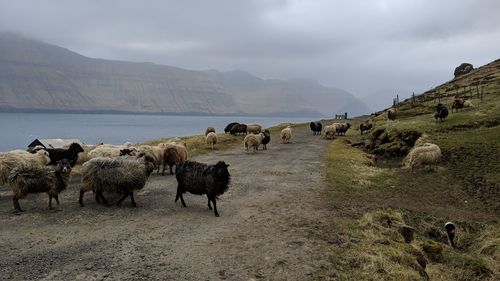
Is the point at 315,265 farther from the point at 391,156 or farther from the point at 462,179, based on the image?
the point at 391,156

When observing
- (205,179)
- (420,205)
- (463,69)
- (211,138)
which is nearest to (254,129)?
(211,138)

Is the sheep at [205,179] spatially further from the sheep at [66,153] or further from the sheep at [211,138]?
→ the sheep at [211,138]

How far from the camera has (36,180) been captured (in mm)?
14789

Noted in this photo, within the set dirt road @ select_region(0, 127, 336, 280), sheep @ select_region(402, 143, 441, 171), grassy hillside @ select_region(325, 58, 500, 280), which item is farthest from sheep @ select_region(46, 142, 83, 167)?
sheep @ select_region(402, 143, 441, 171)

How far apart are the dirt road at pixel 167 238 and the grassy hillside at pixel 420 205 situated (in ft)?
→ 3.71

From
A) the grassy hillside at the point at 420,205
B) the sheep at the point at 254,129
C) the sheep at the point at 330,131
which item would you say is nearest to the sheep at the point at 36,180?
the grassy hillside at the point at 420,205

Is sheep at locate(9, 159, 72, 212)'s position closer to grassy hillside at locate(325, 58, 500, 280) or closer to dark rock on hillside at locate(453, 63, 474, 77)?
grassy hillside at locate(325, 58, 500, 280)

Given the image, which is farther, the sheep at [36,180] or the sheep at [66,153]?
the sheep at [66,153]

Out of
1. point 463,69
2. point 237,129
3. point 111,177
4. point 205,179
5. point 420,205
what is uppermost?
point 463,69

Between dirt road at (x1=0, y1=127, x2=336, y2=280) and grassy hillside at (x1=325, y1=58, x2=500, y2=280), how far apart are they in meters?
1.13

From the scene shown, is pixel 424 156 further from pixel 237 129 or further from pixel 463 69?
pixel 463 69

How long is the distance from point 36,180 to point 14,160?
222 inches

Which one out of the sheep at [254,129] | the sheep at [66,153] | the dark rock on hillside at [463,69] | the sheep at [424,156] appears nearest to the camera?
the sheep at [66,153]

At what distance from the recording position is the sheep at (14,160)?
18.6 m
